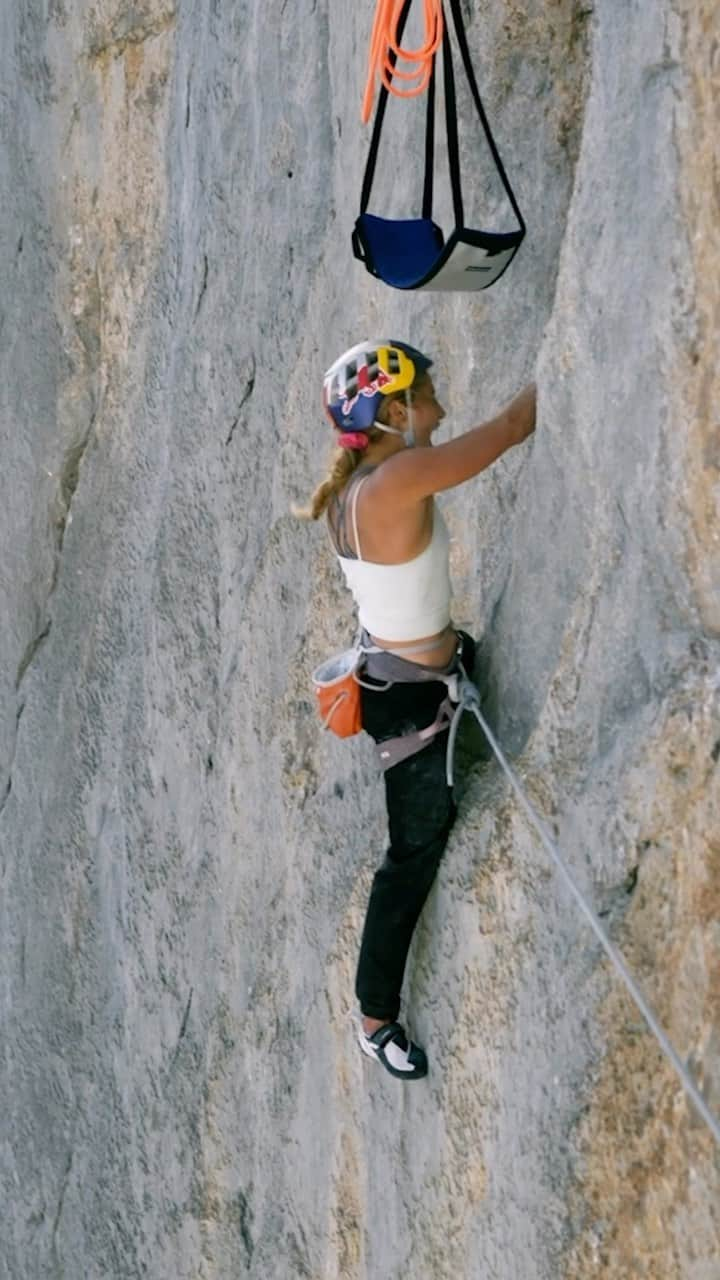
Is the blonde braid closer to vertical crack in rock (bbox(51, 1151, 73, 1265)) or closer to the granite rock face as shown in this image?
the granite rock face

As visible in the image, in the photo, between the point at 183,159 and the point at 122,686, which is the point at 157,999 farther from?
the point at 183,159

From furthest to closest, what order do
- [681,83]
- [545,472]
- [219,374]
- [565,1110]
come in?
[219,374]
[545,472]
[565,1110]
[681,83]

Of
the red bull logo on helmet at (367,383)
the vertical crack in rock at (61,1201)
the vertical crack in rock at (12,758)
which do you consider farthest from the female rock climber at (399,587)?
the vertical crack in rock at (12,758)

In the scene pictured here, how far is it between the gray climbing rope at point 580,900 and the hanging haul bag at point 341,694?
23 centimetres

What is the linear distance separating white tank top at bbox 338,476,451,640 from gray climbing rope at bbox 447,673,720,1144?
153mm

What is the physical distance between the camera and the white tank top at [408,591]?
3738 mm

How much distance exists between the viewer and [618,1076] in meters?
3.17

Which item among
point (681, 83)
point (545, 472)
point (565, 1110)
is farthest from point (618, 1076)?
point (681, 83)

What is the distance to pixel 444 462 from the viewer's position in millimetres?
3496

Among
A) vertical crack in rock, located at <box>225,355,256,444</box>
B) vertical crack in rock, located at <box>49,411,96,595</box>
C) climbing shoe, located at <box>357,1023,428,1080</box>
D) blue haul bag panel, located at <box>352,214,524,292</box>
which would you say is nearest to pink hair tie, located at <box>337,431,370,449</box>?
blue haul bag panel, located at <box>352,214,524,292</box>

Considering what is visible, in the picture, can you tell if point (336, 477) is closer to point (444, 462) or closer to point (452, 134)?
point (444, 462)

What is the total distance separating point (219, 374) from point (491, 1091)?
2.80m

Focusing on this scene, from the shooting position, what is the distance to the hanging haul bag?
3896mm

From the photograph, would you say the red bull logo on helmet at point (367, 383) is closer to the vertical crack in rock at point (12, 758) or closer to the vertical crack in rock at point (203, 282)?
the vertical crack in rock at point (203, 282)
